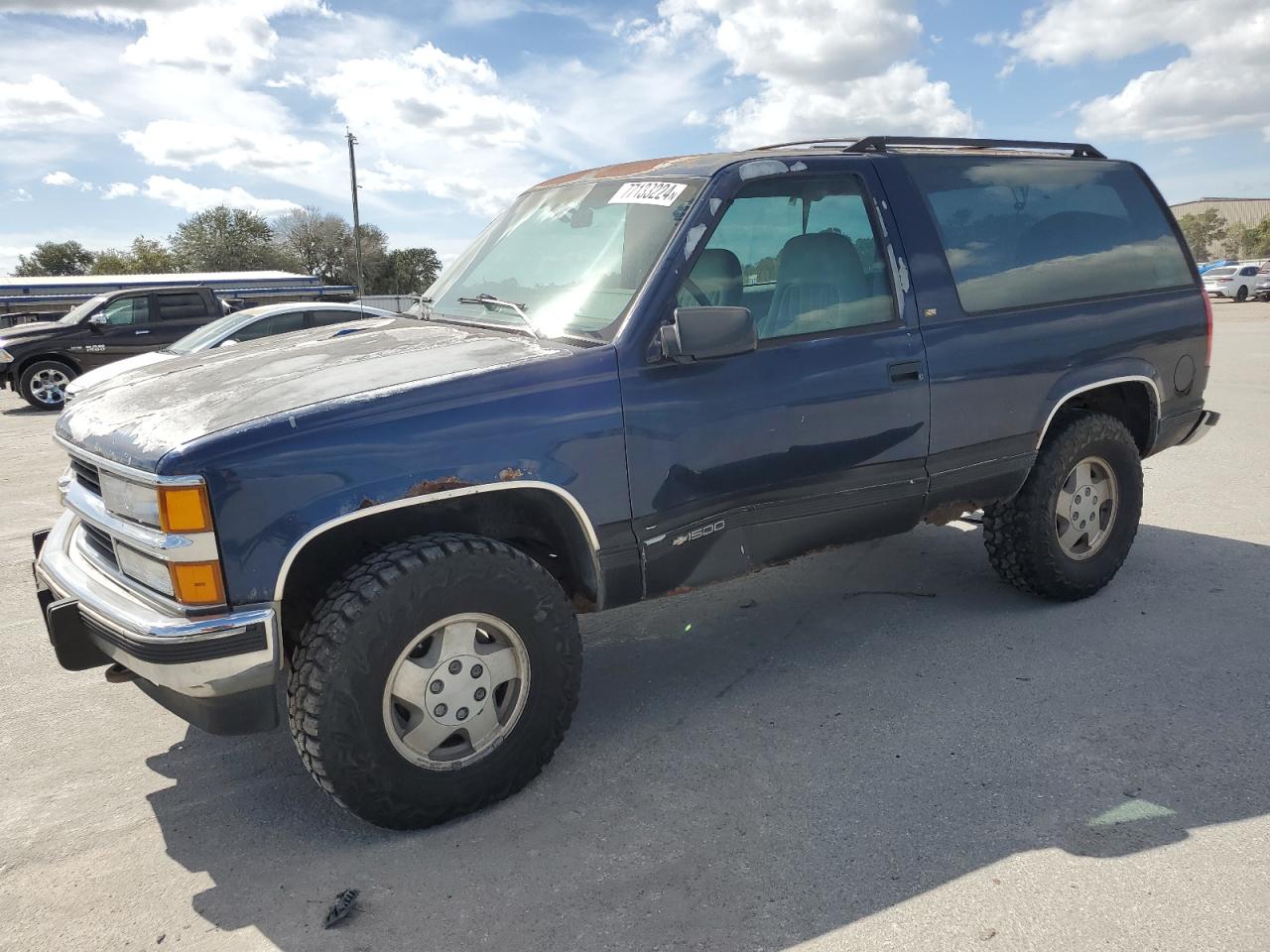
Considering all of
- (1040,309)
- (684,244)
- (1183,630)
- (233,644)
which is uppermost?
(684,244)

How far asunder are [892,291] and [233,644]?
2.71m

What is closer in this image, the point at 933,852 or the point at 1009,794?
the point at 933,852

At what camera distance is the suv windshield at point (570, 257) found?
3412 mm

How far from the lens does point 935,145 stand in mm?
4328

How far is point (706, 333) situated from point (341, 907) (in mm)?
1954

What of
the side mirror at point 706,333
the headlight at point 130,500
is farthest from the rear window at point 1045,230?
the headlight at point 130,500

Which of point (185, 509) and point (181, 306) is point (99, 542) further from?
point (181, 306)

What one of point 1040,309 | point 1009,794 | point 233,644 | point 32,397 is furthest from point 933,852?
point 32,397

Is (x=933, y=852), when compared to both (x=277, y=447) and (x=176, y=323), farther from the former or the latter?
(x=176, y=323)

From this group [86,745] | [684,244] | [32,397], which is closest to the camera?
[684,244]

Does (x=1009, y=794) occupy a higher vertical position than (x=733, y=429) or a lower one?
lower

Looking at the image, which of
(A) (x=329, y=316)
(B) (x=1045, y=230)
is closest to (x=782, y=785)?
(B) (x=1045, y=230)

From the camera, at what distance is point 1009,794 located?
122 inches

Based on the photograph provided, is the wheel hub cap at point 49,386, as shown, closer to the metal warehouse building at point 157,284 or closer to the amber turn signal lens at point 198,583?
the metal warehouse building at point 157,284
